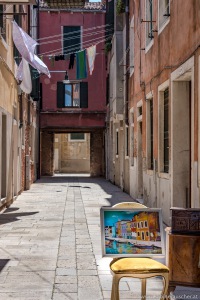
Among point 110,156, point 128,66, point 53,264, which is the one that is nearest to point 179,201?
point 53,264

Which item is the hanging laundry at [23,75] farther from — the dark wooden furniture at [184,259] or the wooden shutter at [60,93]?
the wooden shutter at [60,93]

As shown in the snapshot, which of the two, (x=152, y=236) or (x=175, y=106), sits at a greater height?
(x=175, y=106)

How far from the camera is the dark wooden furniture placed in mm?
5121

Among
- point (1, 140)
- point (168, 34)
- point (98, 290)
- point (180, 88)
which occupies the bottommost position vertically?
point (98, 290)

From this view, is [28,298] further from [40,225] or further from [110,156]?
[110,156]

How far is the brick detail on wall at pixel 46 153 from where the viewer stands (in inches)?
1350

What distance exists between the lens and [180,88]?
1026cm

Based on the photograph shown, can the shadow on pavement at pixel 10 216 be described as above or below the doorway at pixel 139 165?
below

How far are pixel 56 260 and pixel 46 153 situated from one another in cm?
2715

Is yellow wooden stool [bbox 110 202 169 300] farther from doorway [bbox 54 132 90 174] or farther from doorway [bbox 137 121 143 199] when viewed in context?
doorway [bbox 54 132 90 174]

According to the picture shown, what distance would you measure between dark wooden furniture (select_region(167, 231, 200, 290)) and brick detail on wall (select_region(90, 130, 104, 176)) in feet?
93.4

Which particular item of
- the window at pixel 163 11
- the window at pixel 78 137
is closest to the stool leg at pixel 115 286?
the window at pixel 163 11

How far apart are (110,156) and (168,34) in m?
17.3

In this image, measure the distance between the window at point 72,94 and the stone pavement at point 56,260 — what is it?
687 inches
